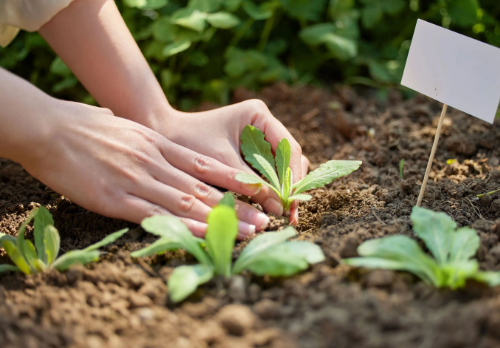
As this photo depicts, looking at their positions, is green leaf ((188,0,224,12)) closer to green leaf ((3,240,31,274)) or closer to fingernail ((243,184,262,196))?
fingernail ((243,184,262,196))

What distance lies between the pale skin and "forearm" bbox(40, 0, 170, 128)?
0.09 meters

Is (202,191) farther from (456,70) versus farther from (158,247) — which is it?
(456,70)

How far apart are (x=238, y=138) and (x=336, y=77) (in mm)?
1317

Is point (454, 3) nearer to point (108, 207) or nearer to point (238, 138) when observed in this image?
point (238, 138)

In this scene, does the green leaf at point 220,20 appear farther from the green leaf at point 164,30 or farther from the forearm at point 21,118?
the forearm at point 21,118

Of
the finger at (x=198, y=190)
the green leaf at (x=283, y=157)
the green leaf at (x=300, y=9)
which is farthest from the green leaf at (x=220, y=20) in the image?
the finger at (x=198, y=190)

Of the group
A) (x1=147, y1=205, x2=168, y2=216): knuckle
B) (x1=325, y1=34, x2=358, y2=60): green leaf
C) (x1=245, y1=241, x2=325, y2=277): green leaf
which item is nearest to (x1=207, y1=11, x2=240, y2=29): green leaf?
(x1=325, y1=34, x2=358, y2=60): green leaf

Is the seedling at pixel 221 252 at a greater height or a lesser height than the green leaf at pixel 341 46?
lesser

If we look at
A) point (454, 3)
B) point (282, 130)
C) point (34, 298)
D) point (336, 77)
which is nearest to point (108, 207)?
point (34, 298)

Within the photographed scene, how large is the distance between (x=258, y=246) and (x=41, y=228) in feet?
1.83

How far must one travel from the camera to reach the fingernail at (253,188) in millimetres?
1250

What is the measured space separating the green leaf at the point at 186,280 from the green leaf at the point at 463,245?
527 mm

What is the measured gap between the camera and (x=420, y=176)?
5.17 ft

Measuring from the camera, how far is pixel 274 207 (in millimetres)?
1321
